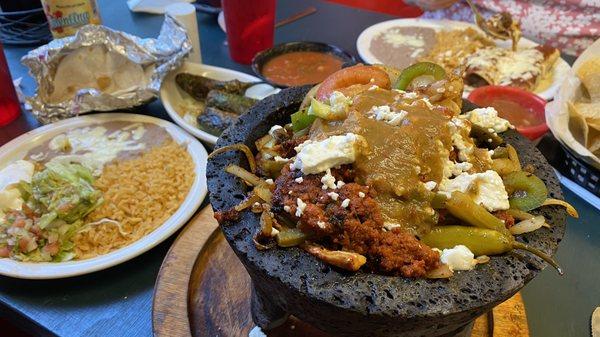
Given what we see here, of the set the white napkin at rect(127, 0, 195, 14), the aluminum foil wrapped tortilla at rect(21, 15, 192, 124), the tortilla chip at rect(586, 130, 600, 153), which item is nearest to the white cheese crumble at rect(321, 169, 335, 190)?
the tortilla chip at rect(586, 130, 600, 153)

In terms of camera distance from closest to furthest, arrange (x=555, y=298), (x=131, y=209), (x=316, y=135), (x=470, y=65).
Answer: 1. (x=316, y=135)
2. (x=555, y=298)
3. (x=131, y=209)
4. (x=470, y=65)

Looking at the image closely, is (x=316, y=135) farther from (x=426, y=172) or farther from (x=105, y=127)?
(x=105, y=127)

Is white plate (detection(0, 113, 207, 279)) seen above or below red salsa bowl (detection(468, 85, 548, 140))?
below

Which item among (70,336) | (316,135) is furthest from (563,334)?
(70,336)

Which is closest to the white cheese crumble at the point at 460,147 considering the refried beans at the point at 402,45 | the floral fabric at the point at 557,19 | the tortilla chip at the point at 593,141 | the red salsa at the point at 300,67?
the tortilla chip at the point at 593,141

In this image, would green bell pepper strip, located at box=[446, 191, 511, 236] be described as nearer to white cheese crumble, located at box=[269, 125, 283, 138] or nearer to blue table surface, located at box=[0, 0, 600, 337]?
white cheese crumble, located at box=[269, 125, 283, 138]

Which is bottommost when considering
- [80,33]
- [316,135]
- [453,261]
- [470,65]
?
[470,65]
